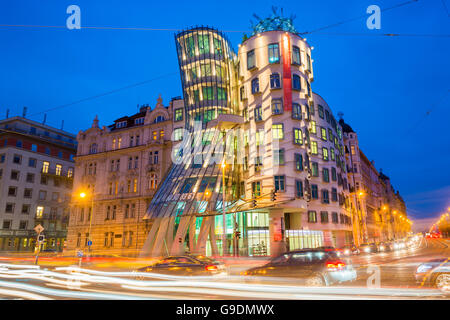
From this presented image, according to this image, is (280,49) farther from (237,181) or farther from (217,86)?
(237,181)

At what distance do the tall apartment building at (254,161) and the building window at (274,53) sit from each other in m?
0.13

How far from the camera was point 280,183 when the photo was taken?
36.5 meters

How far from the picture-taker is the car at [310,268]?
10797 millimetres

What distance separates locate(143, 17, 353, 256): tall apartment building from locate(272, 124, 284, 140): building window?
0.53ft

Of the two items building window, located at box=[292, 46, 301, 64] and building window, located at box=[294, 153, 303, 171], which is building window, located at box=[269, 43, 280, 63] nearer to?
building window, located at box=[292, 46, 301, 64]

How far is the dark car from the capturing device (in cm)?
1382

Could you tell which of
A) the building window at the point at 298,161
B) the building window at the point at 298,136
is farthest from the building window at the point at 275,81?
the building window at the point at 298,161

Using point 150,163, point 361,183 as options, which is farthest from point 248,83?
point 361,183

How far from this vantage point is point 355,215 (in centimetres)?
5966

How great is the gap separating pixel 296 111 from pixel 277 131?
348cm

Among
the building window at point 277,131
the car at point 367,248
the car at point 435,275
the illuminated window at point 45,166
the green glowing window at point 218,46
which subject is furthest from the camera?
the illuminated window at point 45,166

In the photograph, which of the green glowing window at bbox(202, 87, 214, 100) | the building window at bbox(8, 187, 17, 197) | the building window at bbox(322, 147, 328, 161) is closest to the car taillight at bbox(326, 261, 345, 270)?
the building window at bbox(322, 147, 328, 161)

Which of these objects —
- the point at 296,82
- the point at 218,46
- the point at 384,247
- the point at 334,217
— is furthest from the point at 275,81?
the point at 384,247

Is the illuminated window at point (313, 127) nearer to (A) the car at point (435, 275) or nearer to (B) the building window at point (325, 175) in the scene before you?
(B) the building window at point (325, 175)
